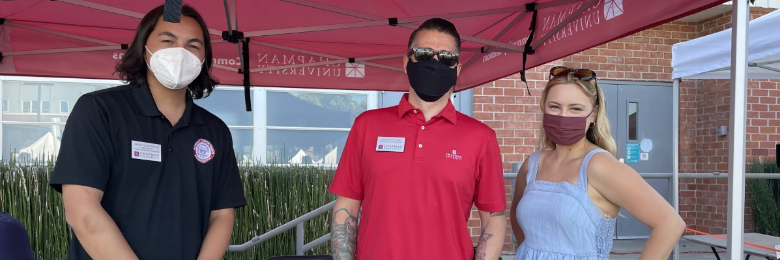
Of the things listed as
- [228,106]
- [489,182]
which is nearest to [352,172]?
[489,182]

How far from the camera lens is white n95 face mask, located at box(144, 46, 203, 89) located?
1.89 metres

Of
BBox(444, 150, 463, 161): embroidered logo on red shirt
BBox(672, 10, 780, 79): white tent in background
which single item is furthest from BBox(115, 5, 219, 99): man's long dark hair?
BBox(672, 10, 780, 79): white tent in background

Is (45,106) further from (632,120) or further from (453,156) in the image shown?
(632,120)

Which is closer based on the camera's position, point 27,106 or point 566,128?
point 566,128

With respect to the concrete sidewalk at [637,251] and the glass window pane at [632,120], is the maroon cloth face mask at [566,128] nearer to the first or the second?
the concrete sidewalk at [637,251]

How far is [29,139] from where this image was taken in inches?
264

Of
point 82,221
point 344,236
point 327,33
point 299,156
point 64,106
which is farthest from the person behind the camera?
point 299,156

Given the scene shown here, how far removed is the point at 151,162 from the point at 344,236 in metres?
0.66

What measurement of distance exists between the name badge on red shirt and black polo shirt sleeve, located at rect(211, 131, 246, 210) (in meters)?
0.54

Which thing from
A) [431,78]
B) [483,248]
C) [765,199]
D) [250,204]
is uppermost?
[431,78]

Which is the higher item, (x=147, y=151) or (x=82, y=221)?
(x=147, y=151)

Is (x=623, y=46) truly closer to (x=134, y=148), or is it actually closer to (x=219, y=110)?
(x=219, y=110)

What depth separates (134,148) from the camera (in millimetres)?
1775

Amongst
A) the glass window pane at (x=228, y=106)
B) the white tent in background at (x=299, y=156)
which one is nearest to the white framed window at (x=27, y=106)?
the glass window pane at (x=228, y=106)
